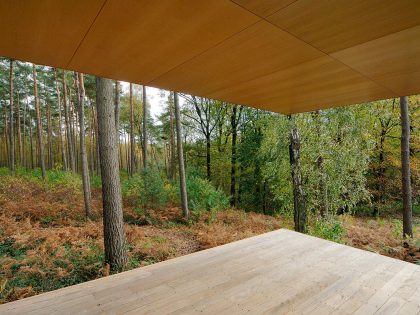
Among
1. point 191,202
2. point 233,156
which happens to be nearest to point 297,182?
point 191,202

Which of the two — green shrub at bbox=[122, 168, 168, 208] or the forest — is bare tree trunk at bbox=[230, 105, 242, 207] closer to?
the forest

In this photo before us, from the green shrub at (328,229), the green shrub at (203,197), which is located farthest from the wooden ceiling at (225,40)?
the green shrub at (203,197)

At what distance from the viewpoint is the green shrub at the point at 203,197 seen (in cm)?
1024

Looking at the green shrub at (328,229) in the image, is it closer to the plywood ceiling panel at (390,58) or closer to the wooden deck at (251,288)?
the wooden deck at (251,288)

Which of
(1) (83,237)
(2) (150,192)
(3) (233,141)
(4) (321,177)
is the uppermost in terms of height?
(3) (233,141)

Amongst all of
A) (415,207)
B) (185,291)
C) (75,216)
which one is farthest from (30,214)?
(415,207)

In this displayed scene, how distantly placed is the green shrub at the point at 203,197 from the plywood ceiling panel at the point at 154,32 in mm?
8065

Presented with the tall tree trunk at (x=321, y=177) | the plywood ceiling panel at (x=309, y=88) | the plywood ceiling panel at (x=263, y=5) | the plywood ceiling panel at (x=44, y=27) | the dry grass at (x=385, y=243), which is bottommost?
the dry grass at (x=385, y=243)

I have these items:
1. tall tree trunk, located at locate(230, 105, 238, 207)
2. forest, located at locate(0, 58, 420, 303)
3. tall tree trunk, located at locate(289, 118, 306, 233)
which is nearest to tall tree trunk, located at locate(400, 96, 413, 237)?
forest, located at locate(0, 58, 420, 303)

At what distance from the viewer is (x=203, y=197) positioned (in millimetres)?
10688

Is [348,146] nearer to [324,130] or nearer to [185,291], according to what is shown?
[324,130]

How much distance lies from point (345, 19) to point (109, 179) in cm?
479

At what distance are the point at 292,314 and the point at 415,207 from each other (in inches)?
668

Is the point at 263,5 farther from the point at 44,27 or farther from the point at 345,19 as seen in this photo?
the point at 44,27
